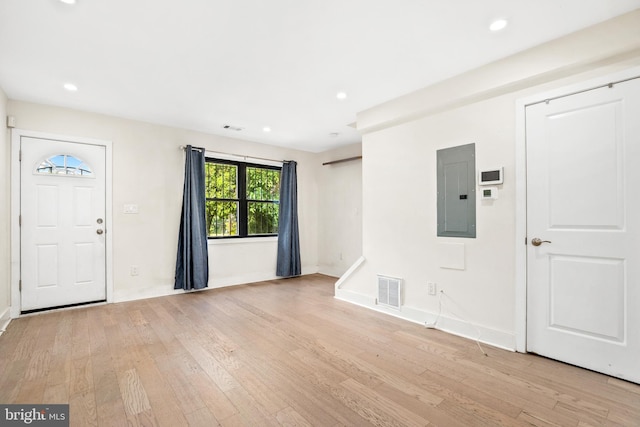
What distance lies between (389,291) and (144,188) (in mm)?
3733

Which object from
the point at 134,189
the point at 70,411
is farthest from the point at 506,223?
the point at 134,189

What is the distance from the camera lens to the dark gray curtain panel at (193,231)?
14.8 feet

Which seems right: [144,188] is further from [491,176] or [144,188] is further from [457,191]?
[491,176]

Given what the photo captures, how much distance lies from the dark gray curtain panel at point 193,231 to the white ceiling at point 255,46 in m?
1.14

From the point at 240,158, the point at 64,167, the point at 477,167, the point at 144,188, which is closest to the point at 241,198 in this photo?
the point at 240,158

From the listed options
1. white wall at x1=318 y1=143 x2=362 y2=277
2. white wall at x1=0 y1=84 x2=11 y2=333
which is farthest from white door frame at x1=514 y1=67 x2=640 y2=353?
white wall at x1=0 y1=84 x2=11 y2=333

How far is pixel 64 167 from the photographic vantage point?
3.77 m

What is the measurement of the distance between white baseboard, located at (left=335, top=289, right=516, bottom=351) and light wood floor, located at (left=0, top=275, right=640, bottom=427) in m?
0.12

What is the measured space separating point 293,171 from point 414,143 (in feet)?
9.47

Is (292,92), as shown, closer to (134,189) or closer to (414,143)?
(414,143)

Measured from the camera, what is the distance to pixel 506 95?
269 centimetres

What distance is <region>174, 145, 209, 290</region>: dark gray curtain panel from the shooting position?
178 inches

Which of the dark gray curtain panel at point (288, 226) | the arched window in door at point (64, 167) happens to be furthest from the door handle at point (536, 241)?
the arched window in door at point (64, 167)

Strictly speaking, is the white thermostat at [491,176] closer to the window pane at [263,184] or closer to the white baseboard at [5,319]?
Answer: the window pane at [263,184]
